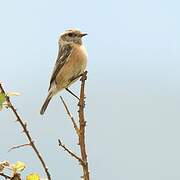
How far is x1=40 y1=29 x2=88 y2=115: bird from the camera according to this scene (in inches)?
342

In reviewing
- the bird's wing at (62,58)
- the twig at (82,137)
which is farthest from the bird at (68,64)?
the twig at (82,137)

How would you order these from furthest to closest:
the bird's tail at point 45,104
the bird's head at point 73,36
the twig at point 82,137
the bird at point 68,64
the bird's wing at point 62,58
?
the bird's head at point 73,36 < the bird's wing at point 62,58 < the bird at point 68,64 < the bird's tail at point 45,104 < the twig at point 82,137

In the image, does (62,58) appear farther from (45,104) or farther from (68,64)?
(45,104)

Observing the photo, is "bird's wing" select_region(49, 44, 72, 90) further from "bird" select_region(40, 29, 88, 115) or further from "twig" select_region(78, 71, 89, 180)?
"twig" select_region(78, 71, 89, 180)

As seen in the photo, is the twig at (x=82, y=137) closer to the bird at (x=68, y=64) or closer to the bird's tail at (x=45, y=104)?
the bird at (x=68, y=64)

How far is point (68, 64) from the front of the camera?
912cm

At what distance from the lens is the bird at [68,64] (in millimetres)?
8688

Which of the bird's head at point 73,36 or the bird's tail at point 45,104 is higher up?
the bird's head at point 73,36

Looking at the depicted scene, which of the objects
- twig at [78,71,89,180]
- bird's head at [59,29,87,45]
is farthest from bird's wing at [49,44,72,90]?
twig at [78,71,89,180]

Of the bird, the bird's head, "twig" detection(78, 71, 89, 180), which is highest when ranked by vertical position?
the bird's head

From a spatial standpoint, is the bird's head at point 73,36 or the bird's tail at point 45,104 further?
the bird's head at point 73,36

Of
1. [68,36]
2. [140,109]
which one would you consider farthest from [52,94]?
[140,109]

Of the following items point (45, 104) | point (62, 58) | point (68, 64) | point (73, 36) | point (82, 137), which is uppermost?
point (73, 36)

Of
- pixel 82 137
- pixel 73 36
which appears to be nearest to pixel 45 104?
pixel 73 36
